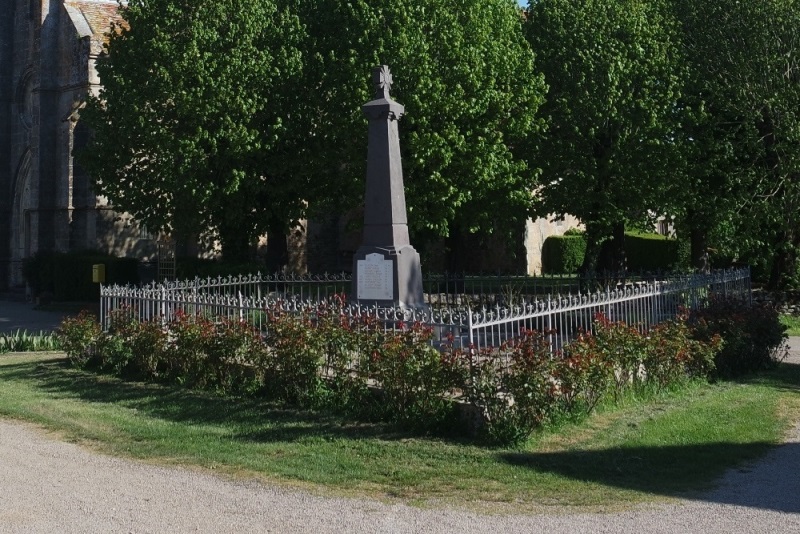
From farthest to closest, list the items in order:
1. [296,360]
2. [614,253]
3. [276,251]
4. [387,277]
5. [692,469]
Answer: [276,251]
[614,253]
[387,277]
[296,360]
[692,469]

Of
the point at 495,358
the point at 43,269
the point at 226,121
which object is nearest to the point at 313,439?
the point at 495,358

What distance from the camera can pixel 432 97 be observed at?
19.3 m

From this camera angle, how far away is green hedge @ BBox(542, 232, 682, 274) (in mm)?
32422

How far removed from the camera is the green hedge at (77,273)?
27.4 m

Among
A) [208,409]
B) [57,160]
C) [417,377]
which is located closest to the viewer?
[417,377]

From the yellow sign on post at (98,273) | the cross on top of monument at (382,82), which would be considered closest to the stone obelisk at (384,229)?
the cross on top of monument at (382,82)

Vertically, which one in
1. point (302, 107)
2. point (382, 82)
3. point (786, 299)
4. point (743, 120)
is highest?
point (302, 107)

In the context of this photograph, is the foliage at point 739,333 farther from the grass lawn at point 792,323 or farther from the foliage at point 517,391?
the grass lawn at point 792,323

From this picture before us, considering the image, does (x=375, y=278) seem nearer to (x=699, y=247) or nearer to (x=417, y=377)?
(x=417, y=377)

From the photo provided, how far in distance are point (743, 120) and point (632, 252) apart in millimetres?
13384

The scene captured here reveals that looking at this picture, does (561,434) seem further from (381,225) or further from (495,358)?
(381,225)

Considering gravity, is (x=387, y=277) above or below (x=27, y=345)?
above

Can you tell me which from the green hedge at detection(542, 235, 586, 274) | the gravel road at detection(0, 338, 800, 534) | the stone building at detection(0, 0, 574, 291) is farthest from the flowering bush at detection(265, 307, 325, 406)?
the green hedge at detection(542, 235, 586, 274)

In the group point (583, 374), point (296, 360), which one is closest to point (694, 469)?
point (583, 374)
